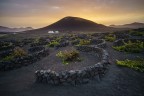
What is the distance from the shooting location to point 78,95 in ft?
29.8

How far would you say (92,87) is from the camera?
393 inches

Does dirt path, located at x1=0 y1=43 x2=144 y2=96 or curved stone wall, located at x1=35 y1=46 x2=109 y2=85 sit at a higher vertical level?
curved stone wall, located at x1=35 y1=46 x2=109 y2=85

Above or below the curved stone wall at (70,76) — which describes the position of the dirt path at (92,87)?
below

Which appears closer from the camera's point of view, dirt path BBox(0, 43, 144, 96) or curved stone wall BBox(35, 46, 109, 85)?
dirt path BBox(0, 43, 144, 96)

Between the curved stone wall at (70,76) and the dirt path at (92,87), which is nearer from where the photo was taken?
the dirt path at (92,87)

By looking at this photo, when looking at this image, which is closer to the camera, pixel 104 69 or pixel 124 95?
pixel 124 95

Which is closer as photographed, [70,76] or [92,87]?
[92,87]

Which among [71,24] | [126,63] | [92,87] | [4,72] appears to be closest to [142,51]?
[126,63]

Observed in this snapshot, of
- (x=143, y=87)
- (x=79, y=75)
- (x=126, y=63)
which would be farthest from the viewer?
(x=126, y=63)

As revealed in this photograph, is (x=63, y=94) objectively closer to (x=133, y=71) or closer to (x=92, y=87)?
(x=92, y=87)

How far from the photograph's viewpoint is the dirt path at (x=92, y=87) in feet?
30.5

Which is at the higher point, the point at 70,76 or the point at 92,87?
the point at 70,76

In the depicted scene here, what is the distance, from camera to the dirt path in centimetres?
930

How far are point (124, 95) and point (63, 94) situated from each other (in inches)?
141
